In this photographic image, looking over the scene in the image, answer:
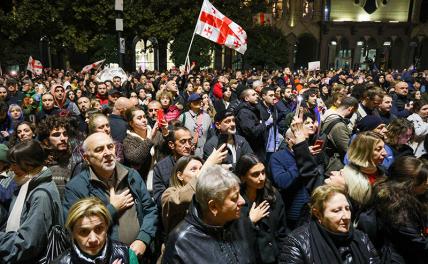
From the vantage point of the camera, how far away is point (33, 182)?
3109 millimetres

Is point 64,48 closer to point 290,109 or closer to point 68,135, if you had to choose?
point 290,109

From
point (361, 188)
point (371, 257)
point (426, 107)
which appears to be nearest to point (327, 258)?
point (371, 257)

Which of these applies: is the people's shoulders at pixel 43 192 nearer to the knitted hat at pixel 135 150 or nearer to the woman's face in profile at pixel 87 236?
the woman's face in profile at pixel 87 236

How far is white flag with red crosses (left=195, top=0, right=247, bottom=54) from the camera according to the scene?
11.1 m

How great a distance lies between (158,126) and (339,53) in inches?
1783

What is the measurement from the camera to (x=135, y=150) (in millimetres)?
4594

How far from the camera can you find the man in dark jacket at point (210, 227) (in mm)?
2590

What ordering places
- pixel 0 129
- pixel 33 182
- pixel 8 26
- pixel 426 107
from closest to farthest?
pixel 33 182, pixel 426 107, pixel 0 129, pixel 8 26

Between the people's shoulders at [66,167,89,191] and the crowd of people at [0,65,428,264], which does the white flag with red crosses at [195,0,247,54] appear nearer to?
the crowd of people at [0,65,428,264]

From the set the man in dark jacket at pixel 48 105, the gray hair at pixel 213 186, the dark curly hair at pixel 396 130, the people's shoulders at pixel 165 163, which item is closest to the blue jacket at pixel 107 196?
the people's shoulders at pixel 165 163

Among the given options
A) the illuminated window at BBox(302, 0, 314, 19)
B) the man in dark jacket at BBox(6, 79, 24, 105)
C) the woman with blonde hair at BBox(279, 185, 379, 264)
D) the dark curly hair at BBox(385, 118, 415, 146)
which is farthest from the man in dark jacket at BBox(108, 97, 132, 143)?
the illuminated window at BBox(302, 0, 314, 19)

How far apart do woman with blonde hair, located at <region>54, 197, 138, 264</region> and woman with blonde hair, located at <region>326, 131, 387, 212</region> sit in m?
1.91

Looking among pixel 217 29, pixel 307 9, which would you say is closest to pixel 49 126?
pixel 217 29

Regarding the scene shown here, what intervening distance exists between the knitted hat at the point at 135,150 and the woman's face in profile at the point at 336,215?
236 centimetres
